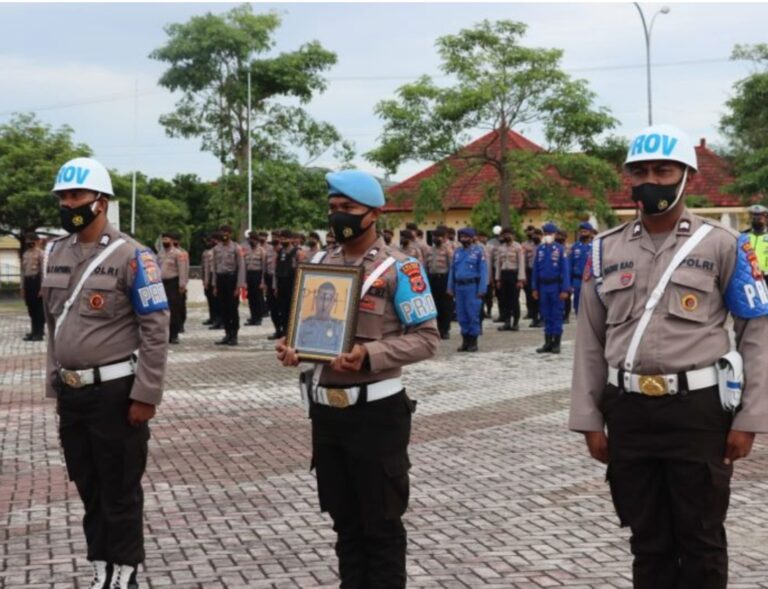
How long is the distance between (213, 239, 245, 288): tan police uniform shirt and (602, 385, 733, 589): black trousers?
16290mm

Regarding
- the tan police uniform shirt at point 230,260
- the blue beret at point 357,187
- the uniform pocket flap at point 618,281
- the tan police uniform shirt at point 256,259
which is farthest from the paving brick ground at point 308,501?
the tan police uniform shirt at point 256,259

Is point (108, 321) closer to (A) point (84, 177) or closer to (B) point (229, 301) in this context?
Answer: (A) point (84, 177)

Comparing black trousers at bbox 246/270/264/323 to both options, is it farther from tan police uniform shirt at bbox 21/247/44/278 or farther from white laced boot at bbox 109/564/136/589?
white laced boot at bbox 109/564/136/589

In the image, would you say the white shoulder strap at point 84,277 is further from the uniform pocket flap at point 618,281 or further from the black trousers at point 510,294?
the black trousers at point 510,294

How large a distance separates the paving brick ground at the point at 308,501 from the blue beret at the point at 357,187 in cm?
200

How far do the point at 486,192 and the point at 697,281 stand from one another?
3729 centimetres

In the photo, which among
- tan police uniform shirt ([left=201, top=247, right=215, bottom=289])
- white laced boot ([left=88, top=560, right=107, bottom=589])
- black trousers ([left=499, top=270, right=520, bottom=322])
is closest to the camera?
white laced boot ([left=88, top=560, right=107, bottom=589])

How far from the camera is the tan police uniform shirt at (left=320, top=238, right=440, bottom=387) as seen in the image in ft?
15.5

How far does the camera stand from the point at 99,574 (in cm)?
549

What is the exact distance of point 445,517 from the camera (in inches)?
282

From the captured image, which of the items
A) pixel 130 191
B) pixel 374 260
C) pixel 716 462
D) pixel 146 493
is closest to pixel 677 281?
pixel 716 462

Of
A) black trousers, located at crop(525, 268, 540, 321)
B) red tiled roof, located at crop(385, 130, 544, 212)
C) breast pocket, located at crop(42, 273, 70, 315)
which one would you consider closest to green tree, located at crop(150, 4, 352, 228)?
red tiled roof, located at crop(385, 130, 544, 212)

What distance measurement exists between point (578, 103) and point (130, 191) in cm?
2001

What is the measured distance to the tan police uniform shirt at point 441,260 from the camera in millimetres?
20812
